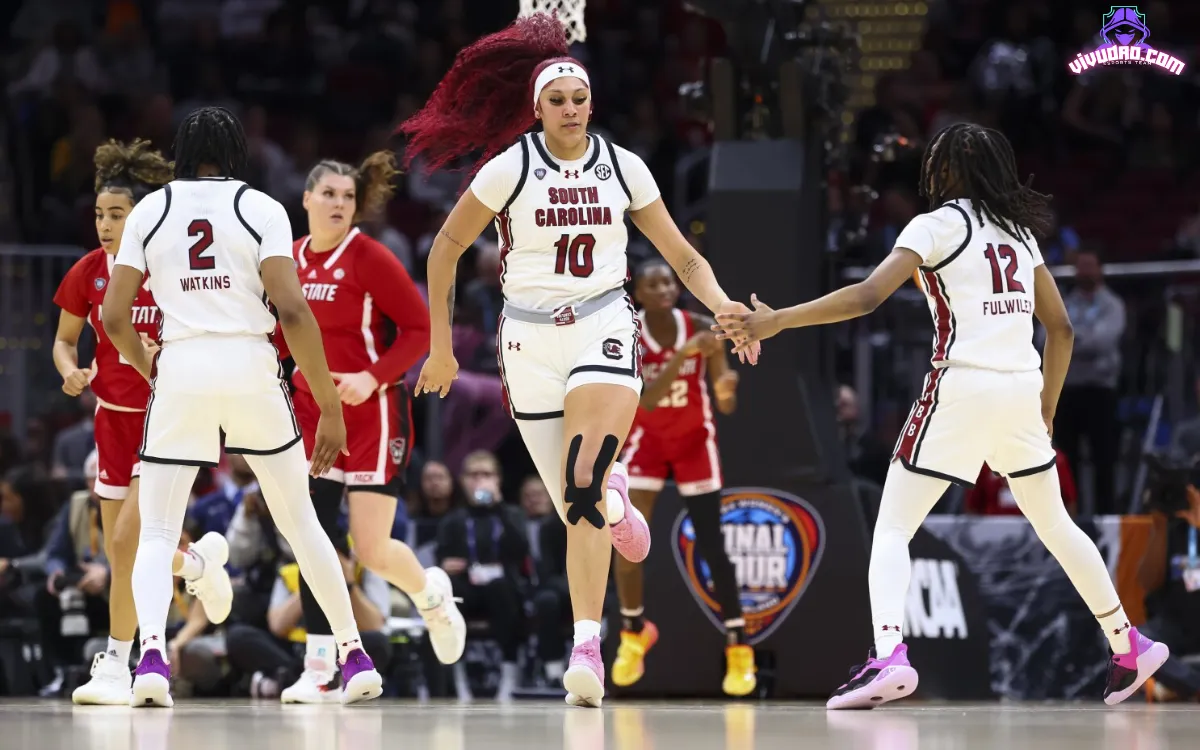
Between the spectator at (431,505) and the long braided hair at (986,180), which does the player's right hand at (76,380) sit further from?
the spectator at (431,505)

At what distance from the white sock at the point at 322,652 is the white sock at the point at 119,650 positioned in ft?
3.09

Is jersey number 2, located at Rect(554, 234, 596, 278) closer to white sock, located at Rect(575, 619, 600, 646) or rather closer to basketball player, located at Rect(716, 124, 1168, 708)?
basketball player, located at Rect(716, 124, 1168, 708)

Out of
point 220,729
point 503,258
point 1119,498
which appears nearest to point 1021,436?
point 503,258

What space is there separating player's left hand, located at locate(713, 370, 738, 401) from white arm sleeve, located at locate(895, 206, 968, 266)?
2.76 metres

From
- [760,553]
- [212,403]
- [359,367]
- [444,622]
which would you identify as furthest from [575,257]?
[760,553]

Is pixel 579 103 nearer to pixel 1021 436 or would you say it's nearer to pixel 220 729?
pixel 1021 436

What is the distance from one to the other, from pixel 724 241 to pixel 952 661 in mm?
2701

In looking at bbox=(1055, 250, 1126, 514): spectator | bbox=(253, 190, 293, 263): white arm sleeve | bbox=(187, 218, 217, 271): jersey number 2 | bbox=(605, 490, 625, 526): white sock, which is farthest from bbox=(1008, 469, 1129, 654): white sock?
bbox=(1055, 250, 1126, 514): spectator

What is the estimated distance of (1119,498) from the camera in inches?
497

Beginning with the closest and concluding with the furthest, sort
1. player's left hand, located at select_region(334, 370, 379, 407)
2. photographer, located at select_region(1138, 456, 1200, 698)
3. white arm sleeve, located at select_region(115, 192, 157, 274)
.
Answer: white arm sleeve, located at select_region(115, 192, 157, 274) → player's left hand, located at select_region(334, 370, 379, 407) → photographer, located at select_region(1138, 456, 1200, 698)

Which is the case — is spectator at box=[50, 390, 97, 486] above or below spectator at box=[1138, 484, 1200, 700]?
above

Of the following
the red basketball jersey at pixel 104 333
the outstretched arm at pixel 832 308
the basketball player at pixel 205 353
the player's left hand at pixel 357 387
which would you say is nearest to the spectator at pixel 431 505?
the player's left hand at pixel 357 387

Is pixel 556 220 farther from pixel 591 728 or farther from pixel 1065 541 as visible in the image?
pixel 1065 541

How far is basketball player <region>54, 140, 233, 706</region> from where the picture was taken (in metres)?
7.73
